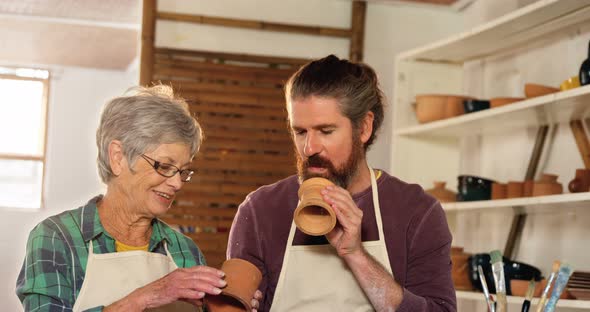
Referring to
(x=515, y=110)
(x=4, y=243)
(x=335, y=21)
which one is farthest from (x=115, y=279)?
(x=4, y=243)

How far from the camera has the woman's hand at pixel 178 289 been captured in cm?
201

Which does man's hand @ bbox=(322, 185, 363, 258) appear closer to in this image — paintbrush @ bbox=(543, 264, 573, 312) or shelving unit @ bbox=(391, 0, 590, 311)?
paintbrush @ bbox=(543, 264, 573, 312)

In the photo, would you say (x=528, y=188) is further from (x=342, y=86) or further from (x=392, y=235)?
(x=342, y=86)

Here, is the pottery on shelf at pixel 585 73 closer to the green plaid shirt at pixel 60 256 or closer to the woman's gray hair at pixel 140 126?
the woman's gray hair at pixel 140 126

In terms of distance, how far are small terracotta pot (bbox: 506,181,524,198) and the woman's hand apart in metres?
2.20

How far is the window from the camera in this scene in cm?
976

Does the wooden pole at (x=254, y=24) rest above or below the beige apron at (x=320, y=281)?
above

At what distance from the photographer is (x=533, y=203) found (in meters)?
3.66

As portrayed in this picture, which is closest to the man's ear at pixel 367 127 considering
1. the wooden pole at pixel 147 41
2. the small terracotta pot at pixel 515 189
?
the small terracotta pot at pixel 515 189

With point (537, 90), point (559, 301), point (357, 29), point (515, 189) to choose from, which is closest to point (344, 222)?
point (559, 301)

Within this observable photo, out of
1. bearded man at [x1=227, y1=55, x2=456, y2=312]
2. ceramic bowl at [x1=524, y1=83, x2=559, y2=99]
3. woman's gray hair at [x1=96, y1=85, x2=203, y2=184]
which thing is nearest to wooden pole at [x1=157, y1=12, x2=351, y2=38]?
ceramic bowl at [x1=524, y1=83, x2=559, y2=99]

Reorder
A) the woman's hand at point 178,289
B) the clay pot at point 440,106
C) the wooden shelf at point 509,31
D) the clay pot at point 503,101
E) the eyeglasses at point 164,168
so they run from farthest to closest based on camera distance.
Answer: the clay pot at point 440,106 < the clay pot at point 503,101 < the wooden shelf at point 509,31 < the eyeglasses at point 164,168 < the woman's hand at point 178,289

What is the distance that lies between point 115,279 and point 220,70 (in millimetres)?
2991

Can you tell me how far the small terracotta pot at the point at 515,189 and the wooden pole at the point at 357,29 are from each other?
1581mm
